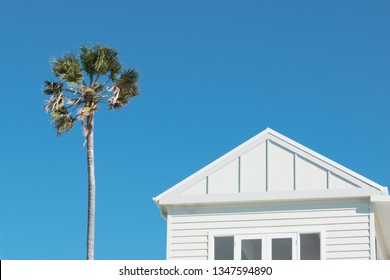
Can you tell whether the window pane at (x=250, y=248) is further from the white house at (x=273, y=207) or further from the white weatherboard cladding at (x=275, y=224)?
the white weatherboard cladding at (x=275, y=224)

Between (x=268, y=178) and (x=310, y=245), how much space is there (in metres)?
1.70

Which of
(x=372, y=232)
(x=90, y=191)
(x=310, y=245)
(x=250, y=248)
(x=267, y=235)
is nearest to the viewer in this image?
A: (x=372, y=232)

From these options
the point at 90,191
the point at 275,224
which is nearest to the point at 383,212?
the point at 275,224

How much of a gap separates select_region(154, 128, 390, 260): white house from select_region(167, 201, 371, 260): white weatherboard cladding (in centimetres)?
2

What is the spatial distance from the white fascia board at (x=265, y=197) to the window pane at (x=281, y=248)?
2.87ft

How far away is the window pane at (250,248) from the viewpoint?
19.0 m

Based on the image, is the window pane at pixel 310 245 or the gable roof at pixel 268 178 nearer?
the window pane at pixel 310 245

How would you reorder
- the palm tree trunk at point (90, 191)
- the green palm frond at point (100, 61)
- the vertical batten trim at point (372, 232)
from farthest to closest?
1. the green palm frond at point (100, 61)
2. the palm tree trunk at point (90, 191)
3. the vertical batten trim at point (372, 232)

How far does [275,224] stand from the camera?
752 inches

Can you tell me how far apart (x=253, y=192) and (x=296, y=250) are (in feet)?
5.22

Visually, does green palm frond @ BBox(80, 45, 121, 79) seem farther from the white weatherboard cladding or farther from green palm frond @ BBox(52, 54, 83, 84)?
the white weatherboard cladding

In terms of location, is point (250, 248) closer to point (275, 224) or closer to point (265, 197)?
point (275, 224)

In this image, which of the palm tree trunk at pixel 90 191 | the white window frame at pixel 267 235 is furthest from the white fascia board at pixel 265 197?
the palm tree trunk at pixel 90 191
